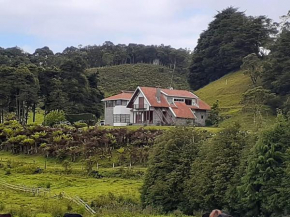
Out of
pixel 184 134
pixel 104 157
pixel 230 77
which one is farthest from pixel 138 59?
pixel 184 134

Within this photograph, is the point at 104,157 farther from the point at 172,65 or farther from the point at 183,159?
the point at 172,65

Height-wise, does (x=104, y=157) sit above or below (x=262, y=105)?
below

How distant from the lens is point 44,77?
190 ft

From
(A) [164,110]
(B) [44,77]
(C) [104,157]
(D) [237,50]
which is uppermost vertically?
(D) [237,50]

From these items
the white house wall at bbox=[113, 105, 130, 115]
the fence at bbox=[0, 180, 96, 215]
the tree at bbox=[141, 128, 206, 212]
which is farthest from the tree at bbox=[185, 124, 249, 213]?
the white house wall at bbox=[113, 105, 130, 115]

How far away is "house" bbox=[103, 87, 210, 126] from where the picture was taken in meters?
50.5

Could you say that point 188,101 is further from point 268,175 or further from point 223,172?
point 268,175

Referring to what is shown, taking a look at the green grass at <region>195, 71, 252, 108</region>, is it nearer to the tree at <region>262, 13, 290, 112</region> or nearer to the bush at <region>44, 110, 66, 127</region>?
the tree at <region>262, 13, 290, 112</region>

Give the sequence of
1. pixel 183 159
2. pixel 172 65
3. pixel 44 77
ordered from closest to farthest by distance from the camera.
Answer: pixel 183 159 → pixel 44 77 → pixel 172 65

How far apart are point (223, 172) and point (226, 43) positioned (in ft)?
201

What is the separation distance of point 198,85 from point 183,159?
61.6 m

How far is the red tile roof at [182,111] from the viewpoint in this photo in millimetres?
50312

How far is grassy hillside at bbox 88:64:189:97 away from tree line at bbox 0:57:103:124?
89.0ft

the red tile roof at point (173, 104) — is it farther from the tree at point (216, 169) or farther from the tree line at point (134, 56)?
the tree line at point (134, 56)
